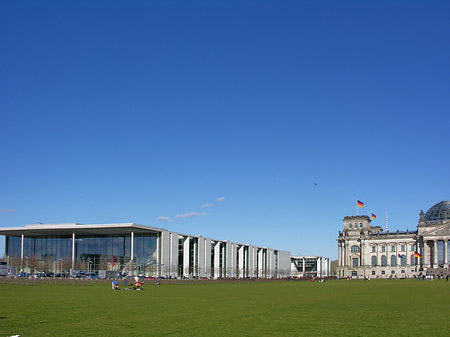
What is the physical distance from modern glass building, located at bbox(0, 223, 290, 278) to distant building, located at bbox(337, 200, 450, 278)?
63821mm

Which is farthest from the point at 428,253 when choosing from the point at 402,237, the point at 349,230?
the point at 349,230

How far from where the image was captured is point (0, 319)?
24.7 metres

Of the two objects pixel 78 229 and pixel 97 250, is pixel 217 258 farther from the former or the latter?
pixel 78 229

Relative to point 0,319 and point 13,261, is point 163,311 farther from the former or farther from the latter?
point 13,261

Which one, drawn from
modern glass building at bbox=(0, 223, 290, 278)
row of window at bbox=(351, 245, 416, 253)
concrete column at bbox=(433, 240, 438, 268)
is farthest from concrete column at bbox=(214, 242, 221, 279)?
concrete column at bbox=(433, 240, 438, 268)

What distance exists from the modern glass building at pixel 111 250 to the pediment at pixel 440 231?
72477 millimetres

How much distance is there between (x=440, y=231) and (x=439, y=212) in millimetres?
10016

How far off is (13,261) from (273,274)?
306ft

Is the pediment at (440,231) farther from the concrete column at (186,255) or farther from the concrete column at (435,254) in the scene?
the concrete column at (186,255)

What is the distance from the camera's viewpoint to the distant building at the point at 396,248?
16675 centimetres

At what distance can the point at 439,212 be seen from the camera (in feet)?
571

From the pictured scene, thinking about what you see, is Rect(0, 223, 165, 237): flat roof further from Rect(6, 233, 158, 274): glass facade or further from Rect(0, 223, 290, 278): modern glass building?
Rect(6, 233, 158, 274): glass facade

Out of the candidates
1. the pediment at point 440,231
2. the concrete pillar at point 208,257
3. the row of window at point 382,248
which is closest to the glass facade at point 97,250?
the concrete pillar at point 208,257

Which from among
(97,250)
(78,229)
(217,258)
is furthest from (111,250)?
(217,258)
